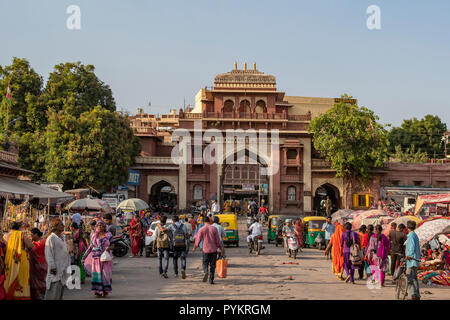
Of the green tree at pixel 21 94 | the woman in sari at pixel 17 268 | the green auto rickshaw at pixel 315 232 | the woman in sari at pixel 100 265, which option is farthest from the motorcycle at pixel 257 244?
the green tree at pixel 21 94

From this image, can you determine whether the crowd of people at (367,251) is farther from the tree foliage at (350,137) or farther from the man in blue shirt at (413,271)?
the tree foliage at (350,137)

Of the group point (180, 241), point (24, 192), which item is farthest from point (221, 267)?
point (24, 192)

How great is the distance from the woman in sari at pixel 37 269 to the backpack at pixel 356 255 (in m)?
6.53

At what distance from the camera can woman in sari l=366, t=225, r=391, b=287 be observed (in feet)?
37.2

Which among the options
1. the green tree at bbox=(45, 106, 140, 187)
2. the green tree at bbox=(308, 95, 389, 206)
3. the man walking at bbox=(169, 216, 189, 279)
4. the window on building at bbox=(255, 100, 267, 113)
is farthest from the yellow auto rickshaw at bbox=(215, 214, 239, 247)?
the window on building at bbox=(255, 100, 267, 113)

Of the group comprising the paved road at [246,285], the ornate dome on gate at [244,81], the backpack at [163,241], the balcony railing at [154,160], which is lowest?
the paved road at [246,285]

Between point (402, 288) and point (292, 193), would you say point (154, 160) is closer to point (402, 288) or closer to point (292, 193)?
point (292, 193)

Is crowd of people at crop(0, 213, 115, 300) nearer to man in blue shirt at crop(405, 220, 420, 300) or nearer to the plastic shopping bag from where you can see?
the plastic shopping bag

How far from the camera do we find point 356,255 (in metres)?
11.6

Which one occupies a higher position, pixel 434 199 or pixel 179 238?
pixel 434 199

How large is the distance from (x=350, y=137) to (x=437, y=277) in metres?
24.6

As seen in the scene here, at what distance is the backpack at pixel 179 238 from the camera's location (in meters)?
12.1

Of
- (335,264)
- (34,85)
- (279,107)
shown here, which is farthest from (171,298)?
(279,107)

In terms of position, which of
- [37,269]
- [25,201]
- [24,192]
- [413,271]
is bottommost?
[413,271]
